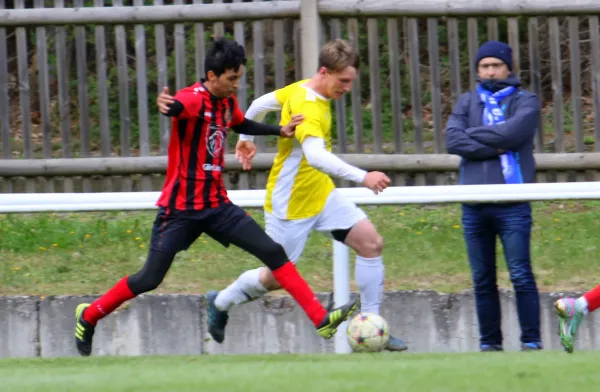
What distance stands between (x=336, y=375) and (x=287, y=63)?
4482 mm

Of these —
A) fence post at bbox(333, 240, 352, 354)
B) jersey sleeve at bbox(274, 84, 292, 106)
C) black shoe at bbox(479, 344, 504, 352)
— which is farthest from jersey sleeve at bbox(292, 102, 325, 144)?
black shoe at bbox(479, 344, 504, 352)

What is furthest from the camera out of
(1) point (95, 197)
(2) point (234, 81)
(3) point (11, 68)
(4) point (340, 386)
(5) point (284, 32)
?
(3) point (11, 68)

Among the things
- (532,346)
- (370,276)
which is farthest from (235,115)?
(532,346)

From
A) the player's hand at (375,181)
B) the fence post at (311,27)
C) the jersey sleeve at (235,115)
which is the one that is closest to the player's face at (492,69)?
the player's hand at (375,181)

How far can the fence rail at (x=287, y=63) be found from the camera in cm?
968

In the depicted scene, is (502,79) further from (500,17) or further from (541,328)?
(500,17)

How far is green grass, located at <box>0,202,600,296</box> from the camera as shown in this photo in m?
8.42

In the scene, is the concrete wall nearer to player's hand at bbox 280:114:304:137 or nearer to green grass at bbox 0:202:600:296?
green grass at bbox 0:202:600:296

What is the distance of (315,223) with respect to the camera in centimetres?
727

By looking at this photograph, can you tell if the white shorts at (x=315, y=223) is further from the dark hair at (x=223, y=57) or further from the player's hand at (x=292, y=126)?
the dark hair at (x=223, y=57)

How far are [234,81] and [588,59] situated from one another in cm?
389

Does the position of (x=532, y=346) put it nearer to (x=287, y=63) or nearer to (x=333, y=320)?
(x=333, y=320)

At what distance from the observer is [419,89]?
32.2 feet

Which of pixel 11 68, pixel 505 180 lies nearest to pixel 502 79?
pixel 505 180
